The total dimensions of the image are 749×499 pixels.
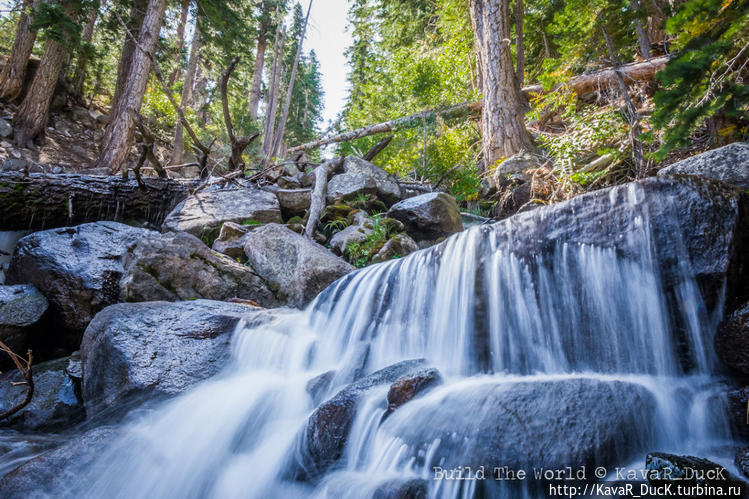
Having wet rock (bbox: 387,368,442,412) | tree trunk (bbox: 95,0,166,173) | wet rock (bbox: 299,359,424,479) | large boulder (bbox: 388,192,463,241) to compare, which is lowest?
wet rock (bbox: 299,359,424,479)

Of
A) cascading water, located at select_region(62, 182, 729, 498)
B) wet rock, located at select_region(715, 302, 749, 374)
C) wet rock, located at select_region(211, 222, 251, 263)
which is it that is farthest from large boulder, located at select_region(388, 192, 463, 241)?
wet rock, located at select_region(715, 302, 749, 374)

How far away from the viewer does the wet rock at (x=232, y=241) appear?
6.47 m

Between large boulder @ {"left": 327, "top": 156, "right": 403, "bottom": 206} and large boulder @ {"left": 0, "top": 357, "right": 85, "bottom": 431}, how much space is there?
5217mm

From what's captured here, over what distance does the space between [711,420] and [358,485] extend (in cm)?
222

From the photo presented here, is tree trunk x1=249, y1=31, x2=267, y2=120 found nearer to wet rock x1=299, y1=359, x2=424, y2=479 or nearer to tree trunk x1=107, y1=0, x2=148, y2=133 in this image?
tree trunk x1=107, y1=0, x2=148, y2=133

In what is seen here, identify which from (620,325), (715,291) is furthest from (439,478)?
(715,291)

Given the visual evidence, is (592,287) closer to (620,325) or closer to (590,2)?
(620,325)

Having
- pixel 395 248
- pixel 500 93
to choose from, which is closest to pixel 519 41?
pixel 500 93

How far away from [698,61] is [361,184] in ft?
19.1

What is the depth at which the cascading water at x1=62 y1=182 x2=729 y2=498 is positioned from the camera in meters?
2.39

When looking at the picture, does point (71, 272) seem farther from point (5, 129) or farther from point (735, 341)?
point (5, 129)

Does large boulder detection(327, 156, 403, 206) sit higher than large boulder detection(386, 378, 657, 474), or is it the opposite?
large boulder detection(327, 156, 403, 206)

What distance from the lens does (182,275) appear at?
5.33 meters

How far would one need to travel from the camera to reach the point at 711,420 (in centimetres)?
242
